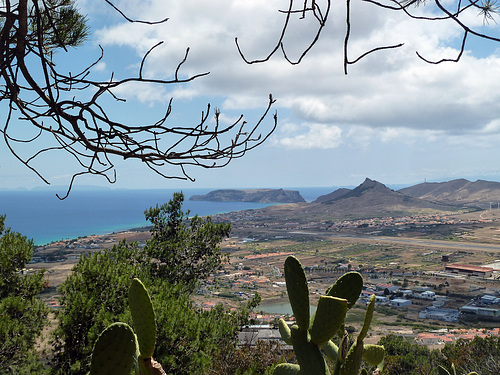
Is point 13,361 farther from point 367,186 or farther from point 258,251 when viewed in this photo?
point 367,186

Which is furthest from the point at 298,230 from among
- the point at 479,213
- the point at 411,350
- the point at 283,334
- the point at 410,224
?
the point at 283,334

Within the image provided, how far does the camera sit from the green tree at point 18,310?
5.11 metres

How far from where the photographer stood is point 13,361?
5242mm

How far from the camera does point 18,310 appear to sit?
5.48 metres

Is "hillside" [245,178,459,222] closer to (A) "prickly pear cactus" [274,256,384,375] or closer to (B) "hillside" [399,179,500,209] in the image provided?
(B) "hillside" [399,179,500,209]

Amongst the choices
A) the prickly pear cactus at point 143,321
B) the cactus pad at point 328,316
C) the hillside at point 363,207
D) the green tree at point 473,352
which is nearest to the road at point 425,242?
the hillside at point 363,207

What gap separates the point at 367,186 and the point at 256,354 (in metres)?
98.1

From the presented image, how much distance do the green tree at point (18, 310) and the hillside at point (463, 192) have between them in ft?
298

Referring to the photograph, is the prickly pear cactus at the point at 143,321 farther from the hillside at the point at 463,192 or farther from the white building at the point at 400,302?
the hillside at the point at 463,192

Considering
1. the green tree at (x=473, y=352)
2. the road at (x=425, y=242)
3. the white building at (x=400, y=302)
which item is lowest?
the white building at (x=400, y=302)

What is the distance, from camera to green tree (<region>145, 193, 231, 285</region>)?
714 cm

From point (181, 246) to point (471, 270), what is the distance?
3607cm

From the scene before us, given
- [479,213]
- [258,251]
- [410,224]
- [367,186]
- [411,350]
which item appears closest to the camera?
[411,350]

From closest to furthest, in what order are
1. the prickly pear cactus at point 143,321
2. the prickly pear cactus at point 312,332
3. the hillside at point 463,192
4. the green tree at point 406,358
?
1. the prickly pear cactus at point 143,321
2. the prickly pear cactus at point 312,332
3. the green tree at point 406,358
4. the hillside at point 463,192
